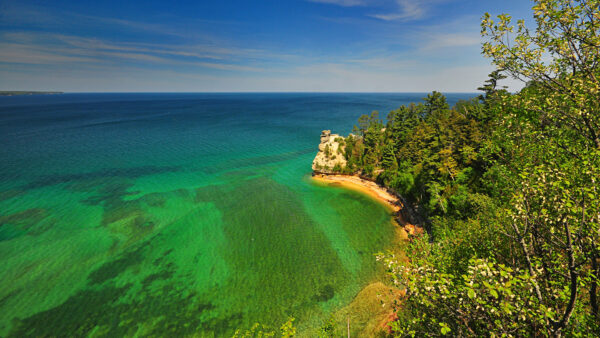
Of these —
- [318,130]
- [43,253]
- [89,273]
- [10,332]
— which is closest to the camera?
[10,332]

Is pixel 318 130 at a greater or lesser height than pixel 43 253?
greater

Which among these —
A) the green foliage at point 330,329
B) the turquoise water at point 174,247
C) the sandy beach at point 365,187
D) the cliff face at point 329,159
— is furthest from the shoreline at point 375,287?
the green foliage at point 330,329

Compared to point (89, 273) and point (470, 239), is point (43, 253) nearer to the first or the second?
point (89, 273)

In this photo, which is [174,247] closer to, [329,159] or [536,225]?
[536,225]

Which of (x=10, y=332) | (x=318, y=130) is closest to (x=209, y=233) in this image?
(x=10, y=332)

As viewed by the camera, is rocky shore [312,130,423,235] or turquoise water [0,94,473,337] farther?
rocky shore [312,130,423,235]

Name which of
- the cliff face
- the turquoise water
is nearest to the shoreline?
the turquoise water

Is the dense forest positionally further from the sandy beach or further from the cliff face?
the cliff face
